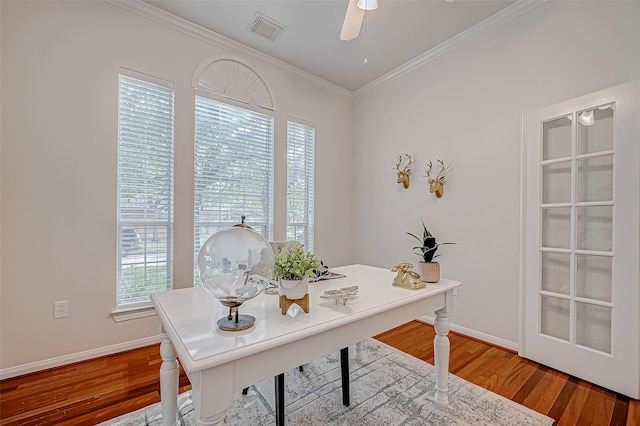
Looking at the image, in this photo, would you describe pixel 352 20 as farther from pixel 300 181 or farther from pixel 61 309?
pixel 61 309

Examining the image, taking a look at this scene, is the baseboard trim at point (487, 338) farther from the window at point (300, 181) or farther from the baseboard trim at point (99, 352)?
the window at point (300, 181)

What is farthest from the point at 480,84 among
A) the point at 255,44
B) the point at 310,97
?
the point at 255,44

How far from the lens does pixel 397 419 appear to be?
1532 mm

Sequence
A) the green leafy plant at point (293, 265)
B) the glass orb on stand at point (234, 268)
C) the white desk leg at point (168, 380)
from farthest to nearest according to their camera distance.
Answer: the white desk leg at point (168, 380), the green leafy plant at point (293, 265), the glass orb on stand at point (234, 268)

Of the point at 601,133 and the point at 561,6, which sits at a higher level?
the point at 561,6

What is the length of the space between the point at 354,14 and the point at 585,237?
2214 mm

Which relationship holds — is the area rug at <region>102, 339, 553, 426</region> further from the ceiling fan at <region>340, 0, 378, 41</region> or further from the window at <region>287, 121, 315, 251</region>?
the ceiling fan at <region>340, 0, 378, 41</region>

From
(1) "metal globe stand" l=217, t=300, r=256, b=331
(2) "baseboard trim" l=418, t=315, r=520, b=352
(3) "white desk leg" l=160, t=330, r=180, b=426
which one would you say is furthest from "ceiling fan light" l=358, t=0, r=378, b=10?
(2) "baseboard trim" l=418, t=315, r=520, b=352

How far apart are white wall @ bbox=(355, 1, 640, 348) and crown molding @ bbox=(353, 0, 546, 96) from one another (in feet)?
0.18

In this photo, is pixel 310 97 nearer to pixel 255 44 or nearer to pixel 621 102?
pixel 255 44

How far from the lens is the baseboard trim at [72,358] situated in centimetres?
192

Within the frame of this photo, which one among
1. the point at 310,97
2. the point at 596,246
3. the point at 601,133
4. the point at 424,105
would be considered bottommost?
the point at 596,246

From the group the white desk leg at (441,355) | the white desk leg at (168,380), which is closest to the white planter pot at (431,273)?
the white desk leg at (441,355)

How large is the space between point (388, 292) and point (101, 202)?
2.32 metres
